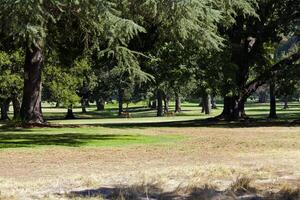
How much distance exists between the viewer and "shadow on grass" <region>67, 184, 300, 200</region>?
938 cm

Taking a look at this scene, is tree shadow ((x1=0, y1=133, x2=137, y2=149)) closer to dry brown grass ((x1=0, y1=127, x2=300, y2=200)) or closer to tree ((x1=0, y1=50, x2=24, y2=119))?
dry brown grass ((x1=0, y1=127, x2=300, y2=200))

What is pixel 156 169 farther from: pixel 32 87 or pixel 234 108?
pixel 234 108

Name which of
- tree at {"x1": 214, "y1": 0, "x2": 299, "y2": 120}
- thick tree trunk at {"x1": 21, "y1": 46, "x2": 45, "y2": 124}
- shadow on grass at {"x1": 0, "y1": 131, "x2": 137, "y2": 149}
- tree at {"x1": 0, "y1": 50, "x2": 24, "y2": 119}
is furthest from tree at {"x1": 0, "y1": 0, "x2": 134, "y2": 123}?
tree at {"x1": 0, "y1": 50, "x2": 24, "y2": 119}

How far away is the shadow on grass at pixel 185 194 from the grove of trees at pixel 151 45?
9079 millimetres

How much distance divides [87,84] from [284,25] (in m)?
37.8

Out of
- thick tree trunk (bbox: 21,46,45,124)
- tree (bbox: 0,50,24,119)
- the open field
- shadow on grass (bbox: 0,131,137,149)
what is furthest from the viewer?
tree (bbox: 0,50,24,119)

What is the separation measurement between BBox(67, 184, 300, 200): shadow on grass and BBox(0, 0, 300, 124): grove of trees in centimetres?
908

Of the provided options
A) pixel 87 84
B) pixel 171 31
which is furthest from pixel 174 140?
pixel 87 84

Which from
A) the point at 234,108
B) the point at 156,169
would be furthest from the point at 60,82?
the point at 156,169

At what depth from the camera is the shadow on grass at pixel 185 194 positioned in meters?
9.38

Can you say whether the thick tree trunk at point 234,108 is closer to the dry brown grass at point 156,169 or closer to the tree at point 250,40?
the tree at point 250,40

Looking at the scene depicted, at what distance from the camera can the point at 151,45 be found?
1400 inches

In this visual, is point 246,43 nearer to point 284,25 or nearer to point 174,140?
point 284,25

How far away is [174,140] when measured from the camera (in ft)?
79.8
